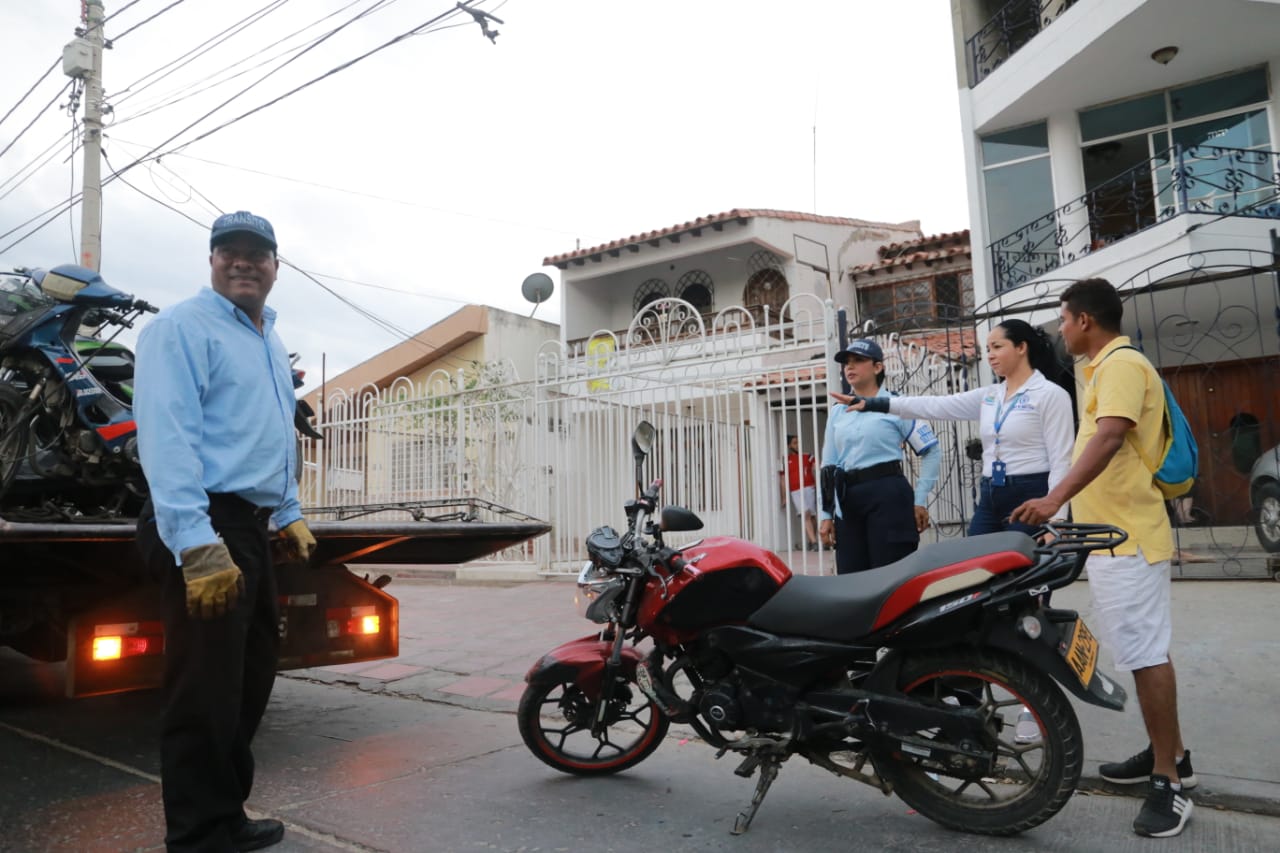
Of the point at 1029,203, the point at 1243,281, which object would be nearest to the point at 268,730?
the point at 1243,281

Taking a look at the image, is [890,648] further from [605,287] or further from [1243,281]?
[605,287]

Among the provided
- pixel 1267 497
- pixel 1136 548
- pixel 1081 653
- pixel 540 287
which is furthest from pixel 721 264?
pixel 1081 653

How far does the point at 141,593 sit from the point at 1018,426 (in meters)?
3.72

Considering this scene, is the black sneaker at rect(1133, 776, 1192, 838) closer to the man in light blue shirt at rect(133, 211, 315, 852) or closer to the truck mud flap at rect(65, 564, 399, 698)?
the man in light blue shirt at rect(133, 211, 315, 852)

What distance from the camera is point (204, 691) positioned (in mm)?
2510

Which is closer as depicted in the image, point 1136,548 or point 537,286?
point 1136,548

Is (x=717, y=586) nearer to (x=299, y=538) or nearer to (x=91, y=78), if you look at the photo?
(x=299, y=538)

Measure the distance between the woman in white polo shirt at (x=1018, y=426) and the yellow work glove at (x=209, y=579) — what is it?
2.63m

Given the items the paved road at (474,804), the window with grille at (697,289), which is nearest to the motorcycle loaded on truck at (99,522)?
the paved road at (474,804)

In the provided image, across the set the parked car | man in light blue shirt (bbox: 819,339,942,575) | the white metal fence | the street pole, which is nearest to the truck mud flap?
man in light blue shirt (bbox: 819,339,942,575)

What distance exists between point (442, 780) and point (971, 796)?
194cm

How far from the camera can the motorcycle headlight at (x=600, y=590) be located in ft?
10.7

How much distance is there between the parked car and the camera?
7.45 meters

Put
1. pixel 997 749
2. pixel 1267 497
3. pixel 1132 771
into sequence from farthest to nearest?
pixel 1267 497 → pixel 1132 771 → pixel 997 749
